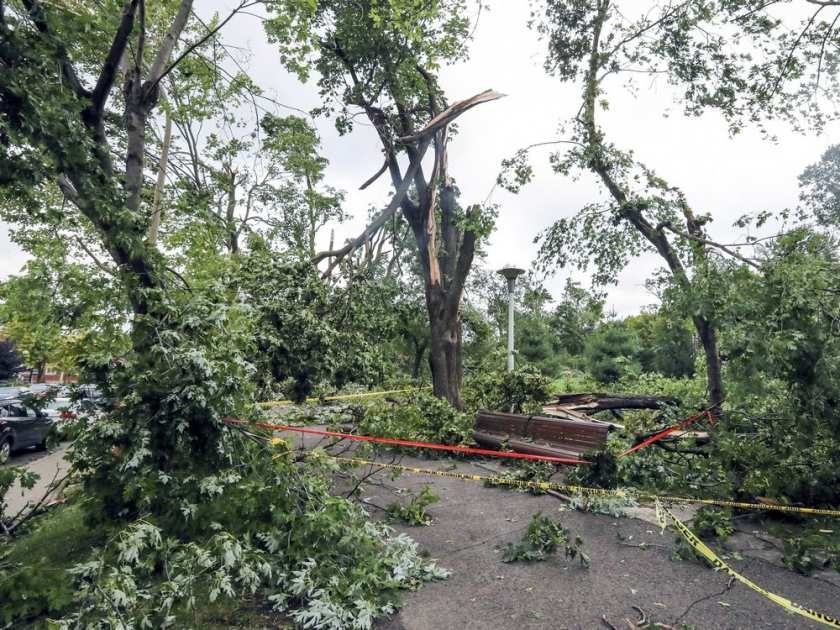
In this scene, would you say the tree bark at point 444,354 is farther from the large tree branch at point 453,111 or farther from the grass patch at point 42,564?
the grass patch at point 42,564

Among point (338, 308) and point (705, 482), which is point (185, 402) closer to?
point (338, 308)

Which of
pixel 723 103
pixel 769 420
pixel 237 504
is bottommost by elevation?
pixel 237 504

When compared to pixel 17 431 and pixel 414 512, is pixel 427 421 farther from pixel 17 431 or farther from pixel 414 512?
pixel 17 431

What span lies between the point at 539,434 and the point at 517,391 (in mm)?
2348

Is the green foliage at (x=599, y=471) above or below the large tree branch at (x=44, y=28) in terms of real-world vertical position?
below

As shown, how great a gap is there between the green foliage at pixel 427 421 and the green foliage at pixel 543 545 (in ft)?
12.9

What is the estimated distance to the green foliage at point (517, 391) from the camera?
9.16 metres

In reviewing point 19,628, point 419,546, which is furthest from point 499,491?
point 19,628

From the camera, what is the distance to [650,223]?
957cm

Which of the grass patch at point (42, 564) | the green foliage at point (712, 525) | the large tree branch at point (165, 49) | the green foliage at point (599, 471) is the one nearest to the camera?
the grass patch at point (42, 564)

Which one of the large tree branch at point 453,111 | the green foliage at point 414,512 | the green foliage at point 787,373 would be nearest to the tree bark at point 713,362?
the green foliage at point 787,373

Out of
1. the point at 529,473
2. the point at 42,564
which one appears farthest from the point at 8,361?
the point at 529,473

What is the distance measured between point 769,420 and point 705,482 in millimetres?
1158

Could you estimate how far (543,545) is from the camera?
4.00 metres
